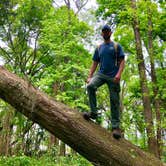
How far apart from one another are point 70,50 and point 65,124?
13.8 metres

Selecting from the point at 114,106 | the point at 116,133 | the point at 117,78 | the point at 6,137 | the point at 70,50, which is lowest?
the point at 116,133

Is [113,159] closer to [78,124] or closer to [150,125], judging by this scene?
[78,124]

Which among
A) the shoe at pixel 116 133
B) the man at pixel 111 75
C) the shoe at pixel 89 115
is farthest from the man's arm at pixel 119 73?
the shoe at pixel 116 133

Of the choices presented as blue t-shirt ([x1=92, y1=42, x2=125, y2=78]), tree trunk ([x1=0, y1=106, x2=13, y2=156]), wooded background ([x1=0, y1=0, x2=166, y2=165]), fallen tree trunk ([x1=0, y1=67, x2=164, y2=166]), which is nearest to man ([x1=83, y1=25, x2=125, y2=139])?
blue t-shirt ([x1=92, y1=42, x2=125, y2=78])

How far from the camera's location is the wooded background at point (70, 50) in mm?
16766

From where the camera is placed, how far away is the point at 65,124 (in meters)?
5.61

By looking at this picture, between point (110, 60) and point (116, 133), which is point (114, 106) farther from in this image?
point (110, 60)

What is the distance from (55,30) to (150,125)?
7578 millimetres

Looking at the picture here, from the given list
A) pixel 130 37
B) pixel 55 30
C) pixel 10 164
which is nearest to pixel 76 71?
pixel 55 30

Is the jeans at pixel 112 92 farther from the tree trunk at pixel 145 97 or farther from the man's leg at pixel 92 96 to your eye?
the tree trunk at pixel 145 97

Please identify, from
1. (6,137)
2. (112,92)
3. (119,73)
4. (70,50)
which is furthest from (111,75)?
(6,137)

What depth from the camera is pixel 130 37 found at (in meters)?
20.3

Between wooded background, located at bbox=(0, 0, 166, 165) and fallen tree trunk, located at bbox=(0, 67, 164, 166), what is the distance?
907 cm

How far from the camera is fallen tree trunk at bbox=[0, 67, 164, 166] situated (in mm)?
5617
